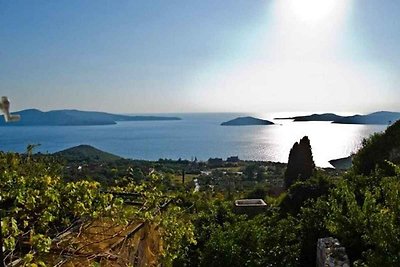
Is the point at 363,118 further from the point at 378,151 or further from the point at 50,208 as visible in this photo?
the point at 50,208

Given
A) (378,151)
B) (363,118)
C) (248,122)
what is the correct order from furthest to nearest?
(248,122) → (363,118) → (378,151)

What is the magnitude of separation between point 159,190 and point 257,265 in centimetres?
233

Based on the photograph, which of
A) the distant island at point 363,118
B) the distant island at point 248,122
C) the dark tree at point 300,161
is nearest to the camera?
the dark tree at point 300,161

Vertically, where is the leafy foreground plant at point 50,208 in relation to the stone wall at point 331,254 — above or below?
above

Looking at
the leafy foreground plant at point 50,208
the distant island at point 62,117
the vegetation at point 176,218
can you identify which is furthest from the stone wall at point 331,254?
the distant island at point 62,117

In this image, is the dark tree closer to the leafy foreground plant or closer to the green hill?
the green hill

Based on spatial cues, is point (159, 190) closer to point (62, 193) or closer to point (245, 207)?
point (62, 193)

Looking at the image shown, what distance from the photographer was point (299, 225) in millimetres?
6457

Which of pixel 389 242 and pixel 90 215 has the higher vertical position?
pixel 90 215

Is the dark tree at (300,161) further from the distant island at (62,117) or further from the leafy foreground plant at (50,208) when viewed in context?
the distant island at (62,117)

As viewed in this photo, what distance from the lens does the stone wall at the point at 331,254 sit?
4566mm

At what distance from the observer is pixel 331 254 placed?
4.78 metres

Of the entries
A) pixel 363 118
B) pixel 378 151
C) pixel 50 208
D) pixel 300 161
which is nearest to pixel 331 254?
pixel 50 208

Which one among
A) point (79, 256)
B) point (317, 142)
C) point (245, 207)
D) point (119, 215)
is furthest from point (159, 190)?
point (317, 142)
